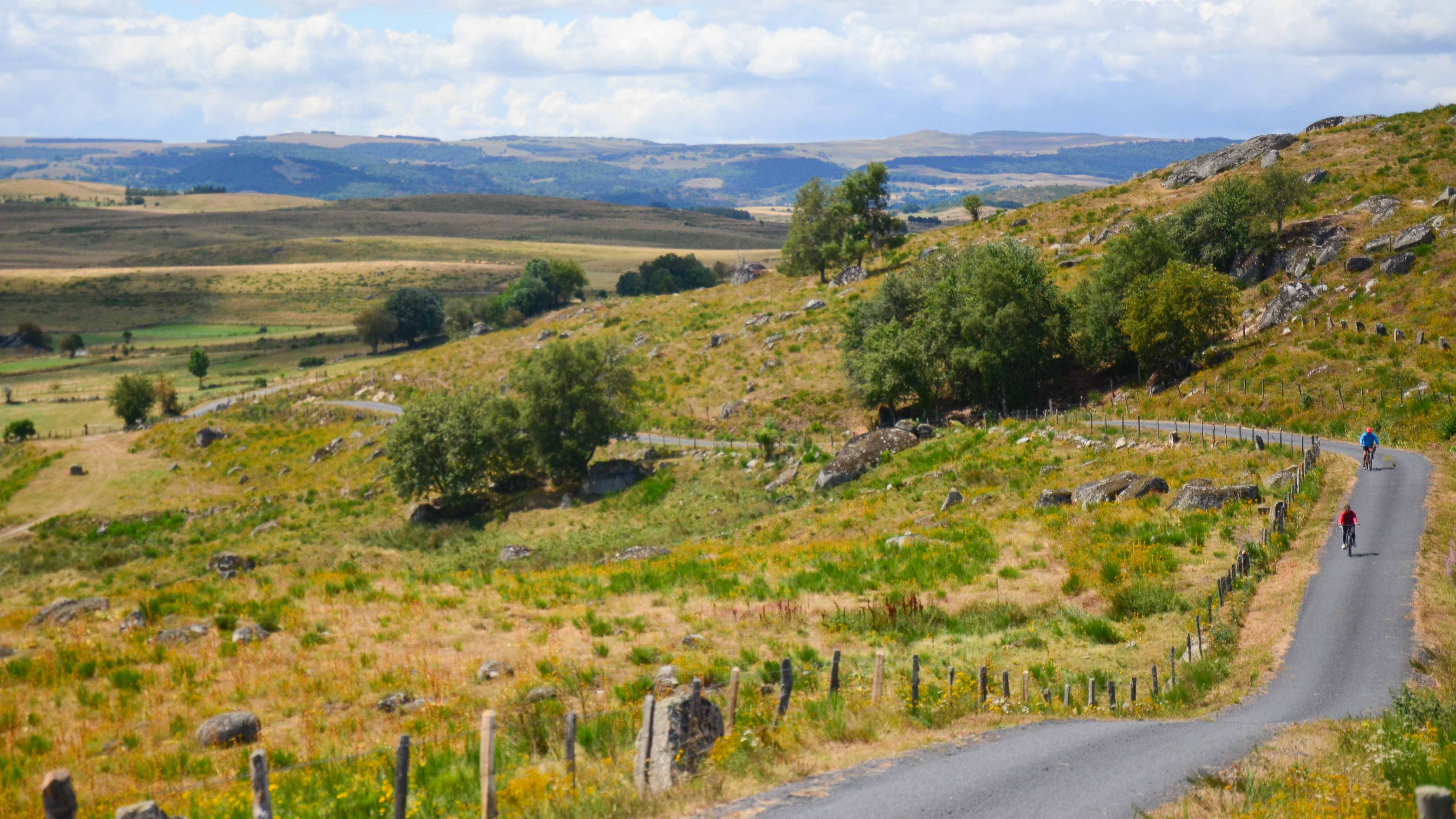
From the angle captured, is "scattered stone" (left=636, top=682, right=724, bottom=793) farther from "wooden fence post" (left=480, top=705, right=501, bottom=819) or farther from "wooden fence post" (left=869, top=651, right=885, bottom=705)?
"wooden fence post" (left=869, top=651, right=885, bottom=705)

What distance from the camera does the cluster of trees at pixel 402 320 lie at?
13662cm

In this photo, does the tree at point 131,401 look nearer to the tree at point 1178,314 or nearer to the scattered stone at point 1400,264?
the tree at point 1178,314

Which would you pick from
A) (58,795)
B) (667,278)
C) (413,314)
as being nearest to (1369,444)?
(58,795)

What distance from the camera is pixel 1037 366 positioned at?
199 ft

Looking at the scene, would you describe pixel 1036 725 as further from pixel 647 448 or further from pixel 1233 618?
pixel 647 448

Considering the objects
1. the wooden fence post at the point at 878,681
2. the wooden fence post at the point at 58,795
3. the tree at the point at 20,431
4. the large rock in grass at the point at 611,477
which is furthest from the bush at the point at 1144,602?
the tree at the point at 20,431

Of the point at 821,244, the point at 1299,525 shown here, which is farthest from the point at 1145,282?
the point at 821,244

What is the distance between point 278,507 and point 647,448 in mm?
26834

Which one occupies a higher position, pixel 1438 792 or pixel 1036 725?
pixel 1438 792

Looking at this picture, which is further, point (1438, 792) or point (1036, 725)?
point (1036, 725)

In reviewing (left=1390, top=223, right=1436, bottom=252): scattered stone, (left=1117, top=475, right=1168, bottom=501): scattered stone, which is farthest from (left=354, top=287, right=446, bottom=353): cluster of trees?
(left=1390, top=223, right=1436, bottom=252): scattered stone

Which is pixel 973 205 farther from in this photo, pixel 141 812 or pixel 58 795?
pixel 58 795

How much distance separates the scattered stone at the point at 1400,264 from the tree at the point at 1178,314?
8.94 m

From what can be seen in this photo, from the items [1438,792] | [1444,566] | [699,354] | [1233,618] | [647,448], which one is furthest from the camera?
[699,354]
